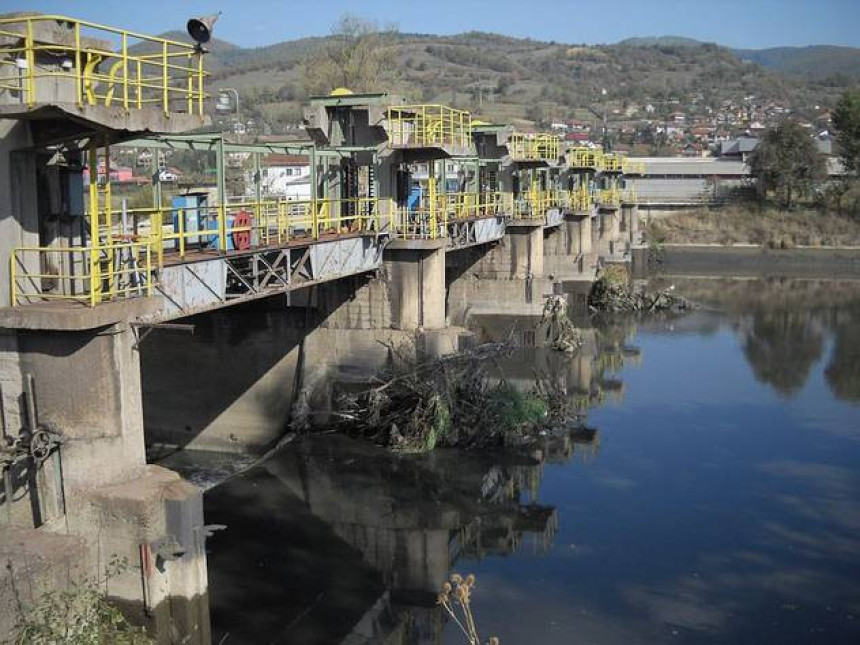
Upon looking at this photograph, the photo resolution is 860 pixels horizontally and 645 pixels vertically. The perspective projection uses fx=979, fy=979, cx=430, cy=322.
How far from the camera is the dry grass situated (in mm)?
67000

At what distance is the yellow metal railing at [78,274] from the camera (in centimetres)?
1202

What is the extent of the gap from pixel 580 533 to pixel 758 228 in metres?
56.1

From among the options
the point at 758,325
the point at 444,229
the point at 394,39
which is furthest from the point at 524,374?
the point at 394,39

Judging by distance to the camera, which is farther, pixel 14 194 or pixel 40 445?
pixel 14 194

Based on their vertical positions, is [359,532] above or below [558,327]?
below

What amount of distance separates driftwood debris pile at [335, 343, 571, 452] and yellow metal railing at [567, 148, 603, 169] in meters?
27.6

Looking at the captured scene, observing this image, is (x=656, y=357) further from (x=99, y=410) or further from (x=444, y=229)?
(x=99, y=410)

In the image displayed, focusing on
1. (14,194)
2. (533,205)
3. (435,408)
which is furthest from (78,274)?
(533,205)

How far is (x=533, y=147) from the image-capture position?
39250 millimetres

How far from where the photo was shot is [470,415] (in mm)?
22797

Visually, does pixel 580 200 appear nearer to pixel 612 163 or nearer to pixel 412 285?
pixel 612 163

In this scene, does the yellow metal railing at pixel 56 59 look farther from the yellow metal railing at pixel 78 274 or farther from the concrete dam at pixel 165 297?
the yellow metal railing at pixel 78 274

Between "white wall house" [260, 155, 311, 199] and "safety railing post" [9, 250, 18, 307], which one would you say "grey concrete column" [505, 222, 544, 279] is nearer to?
"white wall house" [260, 155, 311, 199]

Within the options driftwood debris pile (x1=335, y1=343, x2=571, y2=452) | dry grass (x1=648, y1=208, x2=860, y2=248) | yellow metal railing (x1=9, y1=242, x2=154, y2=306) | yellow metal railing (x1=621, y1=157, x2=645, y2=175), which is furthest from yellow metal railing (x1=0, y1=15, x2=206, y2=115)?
dry grass (x1=648, y1=208, x2=860, y2=248)
